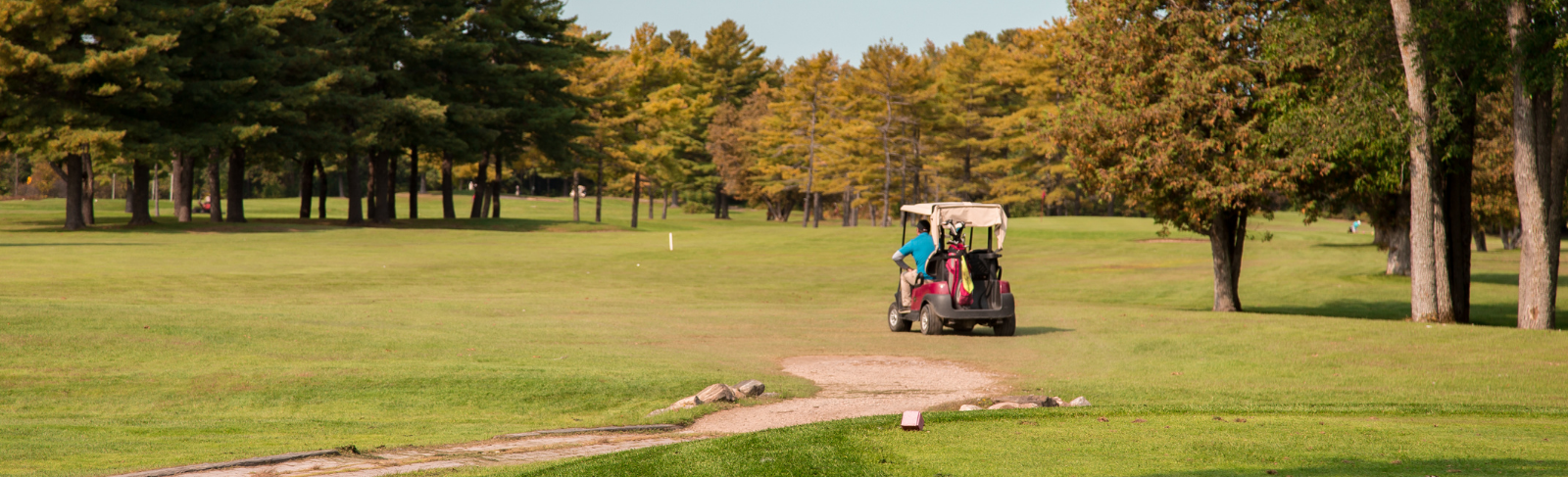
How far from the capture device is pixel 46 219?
52125 mm

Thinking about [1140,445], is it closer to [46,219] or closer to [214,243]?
[214,243]

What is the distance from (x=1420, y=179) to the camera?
19.3 metres

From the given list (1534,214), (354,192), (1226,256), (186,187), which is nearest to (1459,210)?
(1534,214)

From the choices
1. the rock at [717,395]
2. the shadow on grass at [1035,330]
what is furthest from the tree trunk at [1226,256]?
the rock at [717,395]

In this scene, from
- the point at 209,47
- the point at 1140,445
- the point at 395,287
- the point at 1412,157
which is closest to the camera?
the point at 1140,445

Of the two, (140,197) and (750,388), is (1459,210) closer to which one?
(750,388)

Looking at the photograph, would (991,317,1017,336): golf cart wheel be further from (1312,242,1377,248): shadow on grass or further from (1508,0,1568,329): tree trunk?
(1312,242,1377,248): shadow on grass

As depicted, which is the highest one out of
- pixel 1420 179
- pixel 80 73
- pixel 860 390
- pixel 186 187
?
pixel 80 73

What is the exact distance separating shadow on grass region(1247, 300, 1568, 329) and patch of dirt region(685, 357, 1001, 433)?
14728 millimetres

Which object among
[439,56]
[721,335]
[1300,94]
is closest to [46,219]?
[439,56]

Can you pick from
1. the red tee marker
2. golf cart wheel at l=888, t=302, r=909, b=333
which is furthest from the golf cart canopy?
the red tee marker

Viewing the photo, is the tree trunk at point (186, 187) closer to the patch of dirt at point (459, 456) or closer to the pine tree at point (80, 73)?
the pine tree at point (80, 73)

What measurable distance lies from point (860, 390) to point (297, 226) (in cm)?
4403

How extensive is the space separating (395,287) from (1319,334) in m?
18.9
